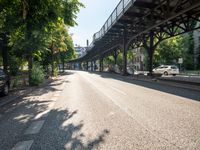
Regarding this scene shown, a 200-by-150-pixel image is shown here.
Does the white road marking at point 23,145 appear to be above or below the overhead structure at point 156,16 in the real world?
below

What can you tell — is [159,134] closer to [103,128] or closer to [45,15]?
[103,128]

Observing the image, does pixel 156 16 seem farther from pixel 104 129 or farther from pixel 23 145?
pixel 23 145

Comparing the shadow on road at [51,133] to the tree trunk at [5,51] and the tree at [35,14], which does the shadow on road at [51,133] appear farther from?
the tree trunk at [5,51]

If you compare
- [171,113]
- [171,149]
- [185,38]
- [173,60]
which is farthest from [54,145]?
Answer: [185,38]

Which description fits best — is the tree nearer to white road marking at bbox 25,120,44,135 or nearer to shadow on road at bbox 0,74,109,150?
shadow on road at bbox 0,74,109,150

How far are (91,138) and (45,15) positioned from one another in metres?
7.86

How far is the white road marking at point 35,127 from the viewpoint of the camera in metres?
5.13

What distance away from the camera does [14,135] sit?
4926 mm

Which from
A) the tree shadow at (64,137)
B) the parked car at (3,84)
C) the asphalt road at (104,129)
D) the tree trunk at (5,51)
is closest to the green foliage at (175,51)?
the tree trunk at (5,51)

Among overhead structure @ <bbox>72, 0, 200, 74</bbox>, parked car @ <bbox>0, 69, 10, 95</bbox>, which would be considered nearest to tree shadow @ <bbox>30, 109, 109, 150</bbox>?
parked car @ <bbox>0, 69, 10, 95</bbox>

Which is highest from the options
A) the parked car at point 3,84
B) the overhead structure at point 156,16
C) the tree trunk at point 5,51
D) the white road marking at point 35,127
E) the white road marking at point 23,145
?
the overhead structure at point 156,16

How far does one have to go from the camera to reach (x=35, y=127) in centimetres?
551

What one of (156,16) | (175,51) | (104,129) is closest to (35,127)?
(104,129)

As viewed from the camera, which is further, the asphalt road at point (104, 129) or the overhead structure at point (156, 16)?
the overhead structure at point (156, 16)
